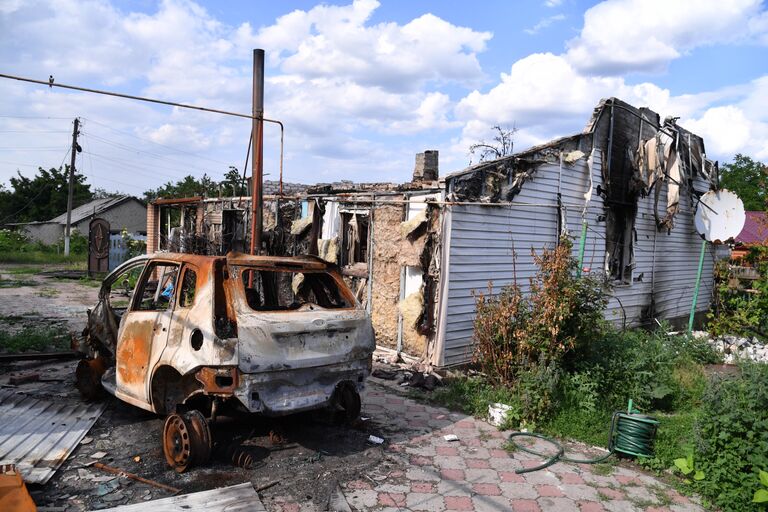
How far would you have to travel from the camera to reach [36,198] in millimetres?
41719

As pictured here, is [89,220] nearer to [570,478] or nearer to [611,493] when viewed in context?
[570,478]

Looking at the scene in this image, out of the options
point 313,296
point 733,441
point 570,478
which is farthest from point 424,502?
point 733,441

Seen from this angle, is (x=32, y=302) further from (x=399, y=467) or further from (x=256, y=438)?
(x=399, y=467)

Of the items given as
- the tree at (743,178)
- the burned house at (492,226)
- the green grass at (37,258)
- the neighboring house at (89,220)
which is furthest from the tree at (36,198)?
the tree at (743,178)

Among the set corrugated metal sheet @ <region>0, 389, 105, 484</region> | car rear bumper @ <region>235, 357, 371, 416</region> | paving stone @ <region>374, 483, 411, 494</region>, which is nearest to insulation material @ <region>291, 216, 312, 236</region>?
corrugated metal sheet @ <region>0, 389, 105, 484</region>

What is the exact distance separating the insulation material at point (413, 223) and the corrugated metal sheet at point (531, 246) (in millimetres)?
401

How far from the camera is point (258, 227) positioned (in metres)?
7.76

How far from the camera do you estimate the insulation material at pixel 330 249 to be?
33.3 ft

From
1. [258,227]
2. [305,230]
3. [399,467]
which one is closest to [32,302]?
[305,230]

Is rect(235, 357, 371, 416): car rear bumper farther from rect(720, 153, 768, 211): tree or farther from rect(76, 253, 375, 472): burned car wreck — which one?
rect(720, 153, 768, 211): tree

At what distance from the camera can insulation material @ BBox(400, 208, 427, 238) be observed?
8484 millimetres

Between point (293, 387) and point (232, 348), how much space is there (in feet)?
2.27

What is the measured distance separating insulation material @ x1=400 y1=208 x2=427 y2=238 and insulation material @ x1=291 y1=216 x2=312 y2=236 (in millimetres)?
2615

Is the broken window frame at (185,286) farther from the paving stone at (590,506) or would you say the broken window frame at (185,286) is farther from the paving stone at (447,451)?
the paving stone at (590,506)
